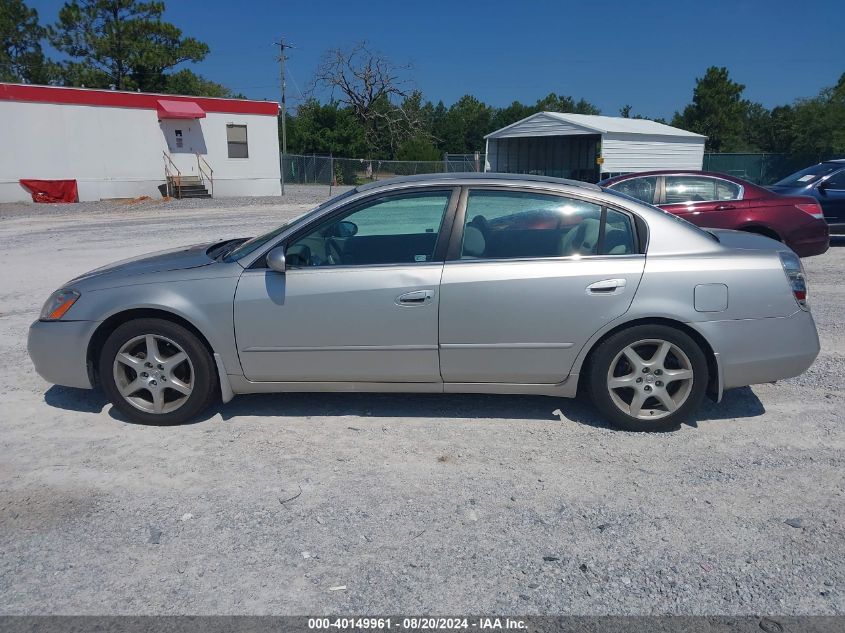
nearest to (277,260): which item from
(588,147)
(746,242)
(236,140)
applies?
(746,242)

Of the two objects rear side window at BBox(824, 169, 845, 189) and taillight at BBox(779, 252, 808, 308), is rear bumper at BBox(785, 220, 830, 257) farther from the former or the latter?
taillight at BBox(779, 252, 808, 308)

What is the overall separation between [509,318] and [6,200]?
27.5 meters

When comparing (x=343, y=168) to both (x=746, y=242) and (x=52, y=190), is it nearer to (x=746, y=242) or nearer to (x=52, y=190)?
(x=52, y=190)

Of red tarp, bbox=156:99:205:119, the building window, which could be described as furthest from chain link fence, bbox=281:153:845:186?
red tarp, bbox=156:99:205:119

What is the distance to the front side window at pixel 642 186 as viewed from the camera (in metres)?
9.77

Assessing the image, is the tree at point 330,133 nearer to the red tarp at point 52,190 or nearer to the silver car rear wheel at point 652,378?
the red tarp at point 52,190

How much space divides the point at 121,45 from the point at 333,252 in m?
47.2

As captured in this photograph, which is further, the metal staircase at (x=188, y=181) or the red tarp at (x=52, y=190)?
the metal staircase at (x=188, y=181)

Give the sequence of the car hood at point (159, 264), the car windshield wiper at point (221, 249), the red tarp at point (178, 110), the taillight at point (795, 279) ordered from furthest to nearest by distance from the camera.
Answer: the red tarp at point (178, 110) < the car windshield wiper at point (221, 249) < the car hood at point (159, 264) < the taillight at point (795, 279)

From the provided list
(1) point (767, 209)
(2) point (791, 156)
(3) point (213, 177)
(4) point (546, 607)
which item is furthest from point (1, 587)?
(2) point (791, 156)

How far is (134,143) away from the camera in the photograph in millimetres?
28078

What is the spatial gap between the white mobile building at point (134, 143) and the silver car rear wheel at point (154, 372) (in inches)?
1007

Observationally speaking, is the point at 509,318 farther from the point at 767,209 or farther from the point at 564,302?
the point at 767,209

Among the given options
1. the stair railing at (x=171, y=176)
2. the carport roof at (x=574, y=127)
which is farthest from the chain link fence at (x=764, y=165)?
the stair railing at (x=171, y=176)
